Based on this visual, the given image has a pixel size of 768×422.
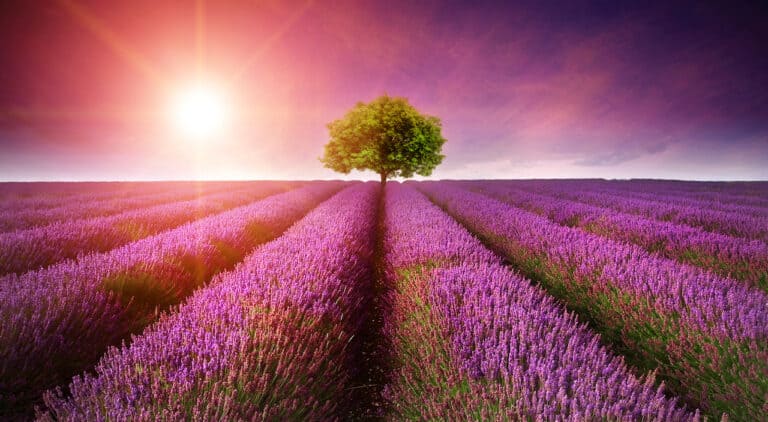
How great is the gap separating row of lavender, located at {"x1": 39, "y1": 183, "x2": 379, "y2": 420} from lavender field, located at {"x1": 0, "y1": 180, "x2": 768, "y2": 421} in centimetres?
1

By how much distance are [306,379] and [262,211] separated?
18.4ft

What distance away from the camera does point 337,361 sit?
2.08 meters

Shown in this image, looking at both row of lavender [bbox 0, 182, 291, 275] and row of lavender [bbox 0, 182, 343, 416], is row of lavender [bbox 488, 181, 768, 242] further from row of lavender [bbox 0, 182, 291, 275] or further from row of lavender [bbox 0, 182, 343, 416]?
row of lavender [bbox 0, 182, 291, 275]

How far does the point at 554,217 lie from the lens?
7.10 m

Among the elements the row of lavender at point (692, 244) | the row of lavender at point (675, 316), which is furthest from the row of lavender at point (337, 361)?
the row of lavender at point (692, 244)

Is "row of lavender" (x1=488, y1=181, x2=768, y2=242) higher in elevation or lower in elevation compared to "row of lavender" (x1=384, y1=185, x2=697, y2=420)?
higher

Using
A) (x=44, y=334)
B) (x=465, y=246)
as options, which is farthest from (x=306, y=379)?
(x=465, y=246)

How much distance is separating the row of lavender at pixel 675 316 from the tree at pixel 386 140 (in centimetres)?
1283

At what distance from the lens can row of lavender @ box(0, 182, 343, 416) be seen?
6.26 ft

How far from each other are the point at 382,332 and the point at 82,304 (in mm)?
2263

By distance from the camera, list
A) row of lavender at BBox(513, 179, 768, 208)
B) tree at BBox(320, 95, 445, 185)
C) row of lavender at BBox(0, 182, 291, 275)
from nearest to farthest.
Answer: row of lavender at BBox(0, 182, 291, 275), row of lavender at BBox(513, 179, 768, 208), tree at BBox(320, 95, 445, 185)

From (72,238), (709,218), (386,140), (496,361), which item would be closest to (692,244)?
(709,218)

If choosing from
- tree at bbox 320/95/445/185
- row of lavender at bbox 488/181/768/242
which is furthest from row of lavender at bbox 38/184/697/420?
tree at bbox 320/95/445/185

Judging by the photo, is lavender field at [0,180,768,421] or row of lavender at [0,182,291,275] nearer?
lavender field at [0,180,768,421]
